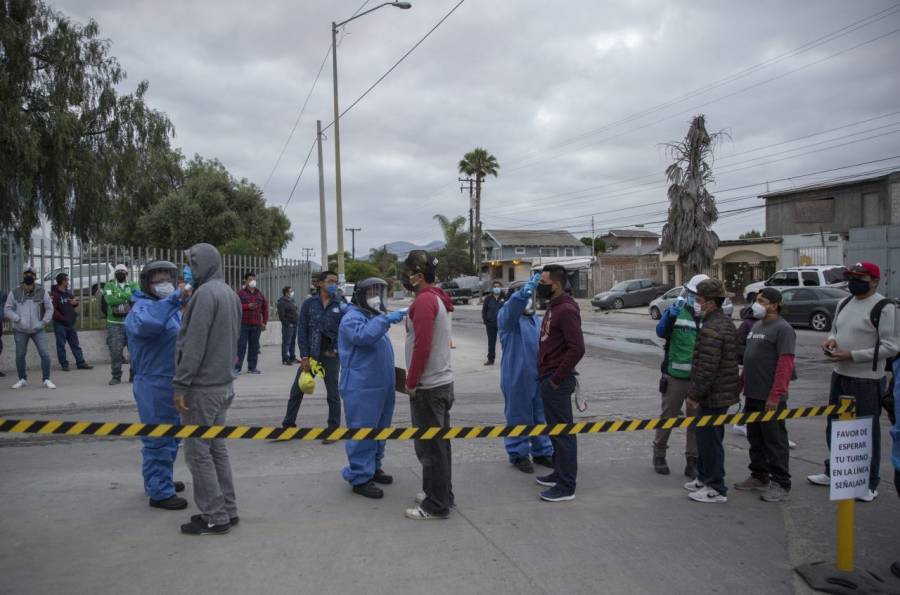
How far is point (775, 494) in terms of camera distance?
5.10 metres

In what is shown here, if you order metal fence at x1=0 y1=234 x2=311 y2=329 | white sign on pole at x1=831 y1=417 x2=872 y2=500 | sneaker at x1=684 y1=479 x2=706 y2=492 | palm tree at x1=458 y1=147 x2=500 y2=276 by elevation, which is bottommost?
sneaker at x1=684 y1=479 x2=706 y2=492

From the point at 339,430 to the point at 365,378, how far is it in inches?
38.2

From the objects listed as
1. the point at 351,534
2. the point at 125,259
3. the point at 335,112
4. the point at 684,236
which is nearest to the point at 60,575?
the point at 351,534

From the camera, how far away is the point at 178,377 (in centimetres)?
422

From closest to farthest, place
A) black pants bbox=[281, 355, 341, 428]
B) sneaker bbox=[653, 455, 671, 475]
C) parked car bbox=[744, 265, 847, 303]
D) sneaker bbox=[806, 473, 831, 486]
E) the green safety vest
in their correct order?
sneaker bbox=[806, 473, 831, 486], the green safety vest, sneaker bbox=[653, 455, 671, 475], black pants bbox=[281, 355, 341, 428], parked car bbox=[744, 265, 847, 303]

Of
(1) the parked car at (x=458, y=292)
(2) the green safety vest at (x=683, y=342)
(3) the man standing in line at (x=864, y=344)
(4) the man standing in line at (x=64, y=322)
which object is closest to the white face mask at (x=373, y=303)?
(2) the green safety vest at (x=683, y=342)

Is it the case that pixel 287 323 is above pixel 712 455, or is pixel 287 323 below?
above

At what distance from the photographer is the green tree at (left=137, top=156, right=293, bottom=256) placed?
32.6m

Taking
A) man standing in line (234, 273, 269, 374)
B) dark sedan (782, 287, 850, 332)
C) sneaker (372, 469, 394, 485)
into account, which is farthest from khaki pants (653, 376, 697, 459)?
dark sedan (782, 287, 850, 332)

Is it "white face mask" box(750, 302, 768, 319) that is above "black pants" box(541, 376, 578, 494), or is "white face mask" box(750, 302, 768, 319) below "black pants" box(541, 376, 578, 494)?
above

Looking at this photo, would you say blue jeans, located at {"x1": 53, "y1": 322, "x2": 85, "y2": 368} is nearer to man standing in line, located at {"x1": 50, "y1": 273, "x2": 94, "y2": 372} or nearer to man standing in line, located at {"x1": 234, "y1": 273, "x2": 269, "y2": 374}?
man standing in line, located at {"x1": 50, "y1": 273, "x2": 94, "y2": 372}

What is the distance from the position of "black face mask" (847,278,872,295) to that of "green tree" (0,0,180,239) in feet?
57.6

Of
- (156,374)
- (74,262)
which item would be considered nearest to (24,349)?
(74,262)

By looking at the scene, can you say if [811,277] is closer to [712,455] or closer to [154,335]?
[712,455]
